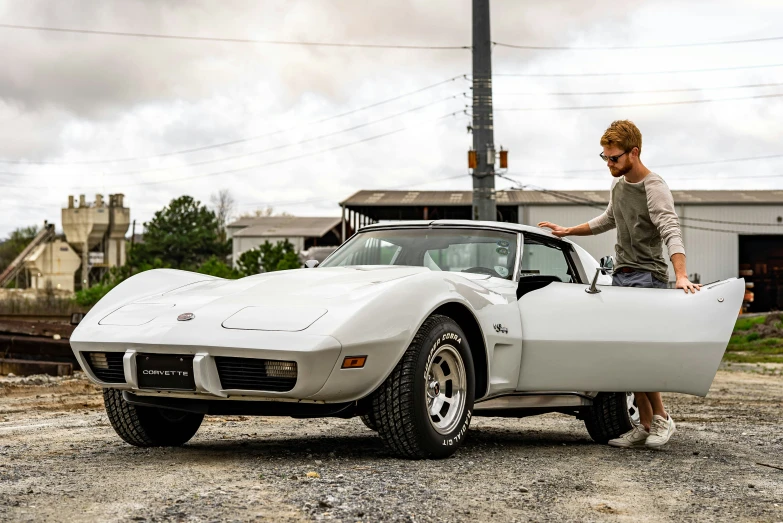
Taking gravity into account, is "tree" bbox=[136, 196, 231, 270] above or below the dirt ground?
above

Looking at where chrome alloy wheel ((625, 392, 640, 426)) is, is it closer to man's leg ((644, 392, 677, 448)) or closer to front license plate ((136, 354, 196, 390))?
man's leg ((644, 392, 677, 448))

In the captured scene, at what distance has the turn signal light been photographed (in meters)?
4.68

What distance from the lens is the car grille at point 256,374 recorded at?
15.3ft

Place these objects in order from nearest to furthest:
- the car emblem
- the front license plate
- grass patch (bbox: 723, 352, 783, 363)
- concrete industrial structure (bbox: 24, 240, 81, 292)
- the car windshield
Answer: the front license plate
the car emblem
the car windshield
grass patch (bbox: 723, 352, 783, 363)
concrete industrial structure (bbox: 24, 240, 81, 292)

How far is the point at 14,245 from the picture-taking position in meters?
95.0

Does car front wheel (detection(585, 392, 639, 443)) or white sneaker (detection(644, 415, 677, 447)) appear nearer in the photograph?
white sneaker (detection(644, 415, 677, 447))

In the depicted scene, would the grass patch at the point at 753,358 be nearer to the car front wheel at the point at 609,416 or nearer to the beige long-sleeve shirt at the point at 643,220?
the car front wheel at the point at 609,416

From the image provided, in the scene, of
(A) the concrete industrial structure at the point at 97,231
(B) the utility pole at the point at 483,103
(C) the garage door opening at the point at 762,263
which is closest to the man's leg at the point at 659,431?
(B) the utility pole at the point at 483,103

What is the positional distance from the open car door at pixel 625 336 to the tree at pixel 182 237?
68507mm

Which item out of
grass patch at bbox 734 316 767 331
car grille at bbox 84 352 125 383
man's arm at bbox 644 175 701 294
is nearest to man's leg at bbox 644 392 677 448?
man's arm at bbox 644 175 701 294

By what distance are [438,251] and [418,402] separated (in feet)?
5.11

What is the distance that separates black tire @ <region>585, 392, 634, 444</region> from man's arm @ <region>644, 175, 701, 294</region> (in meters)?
1.06

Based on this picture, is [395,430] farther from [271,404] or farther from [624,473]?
[624,473]

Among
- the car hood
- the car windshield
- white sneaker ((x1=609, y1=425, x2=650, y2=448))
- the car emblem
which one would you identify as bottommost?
white sneaker ((x1=609, y1=425, x2=650, y2=448))
